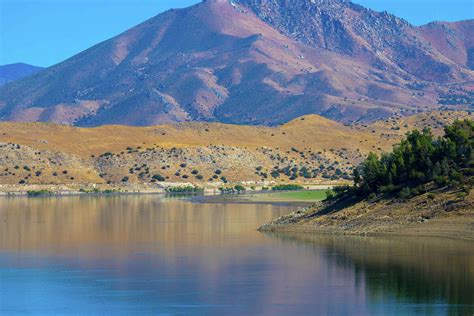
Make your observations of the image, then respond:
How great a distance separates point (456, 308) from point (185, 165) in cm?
12874

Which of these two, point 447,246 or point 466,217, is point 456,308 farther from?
point 466,217

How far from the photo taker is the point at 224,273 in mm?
49094

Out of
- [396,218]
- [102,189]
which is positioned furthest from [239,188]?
[396,218]

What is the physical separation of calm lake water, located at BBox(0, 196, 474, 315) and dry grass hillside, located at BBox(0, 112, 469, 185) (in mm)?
85028

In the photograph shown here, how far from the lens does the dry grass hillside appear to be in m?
160

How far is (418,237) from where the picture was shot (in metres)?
59.1

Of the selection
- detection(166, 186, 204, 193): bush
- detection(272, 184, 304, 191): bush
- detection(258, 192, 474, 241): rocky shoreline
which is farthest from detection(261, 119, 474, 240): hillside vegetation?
detection(166, 186, 204, 193): bush

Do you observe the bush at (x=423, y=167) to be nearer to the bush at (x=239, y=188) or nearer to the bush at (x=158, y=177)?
the bush at (x=239, y=188)

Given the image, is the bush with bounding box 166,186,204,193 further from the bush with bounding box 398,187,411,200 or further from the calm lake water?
the bush with bounding box 398,187,411,200

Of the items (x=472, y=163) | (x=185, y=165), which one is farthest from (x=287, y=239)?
(x=185, y=165)

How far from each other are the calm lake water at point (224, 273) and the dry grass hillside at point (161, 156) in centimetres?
8503

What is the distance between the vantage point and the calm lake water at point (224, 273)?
40.5 metres

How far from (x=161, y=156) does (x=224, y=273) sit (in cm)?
12129

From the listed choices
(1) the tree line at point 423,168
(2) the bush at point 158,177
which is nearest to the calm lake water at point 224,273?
(1) the tree line at point 423,168
